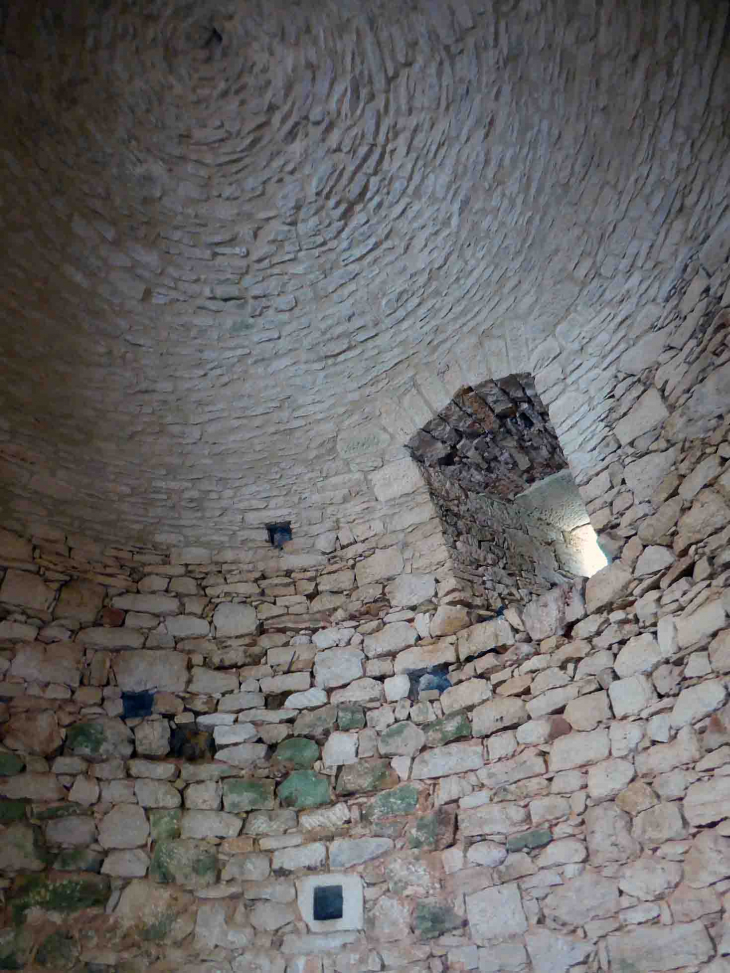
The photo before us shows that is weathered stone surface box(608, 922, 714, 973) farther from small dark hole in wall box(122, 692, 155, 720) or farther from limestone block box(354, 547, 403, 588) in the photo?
small dark hole in wall box(122, 692, 155, 720)

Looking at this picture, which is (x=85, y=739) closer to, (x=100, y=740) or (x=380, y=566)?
(x=100, y=740)

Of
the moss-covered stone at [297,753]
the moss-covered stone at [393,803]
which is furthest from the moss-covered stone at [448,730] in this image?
the moss-covered stone at [297,753]

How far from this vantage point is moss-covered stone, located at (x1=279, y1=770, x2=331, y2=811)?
4.26 meters

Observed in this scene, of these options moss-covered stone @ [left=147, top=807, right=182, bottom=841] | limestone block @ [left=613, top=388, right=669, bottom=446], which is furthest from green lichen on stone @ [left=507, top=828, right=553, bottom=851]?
limestone block @ [left=613, top=388, right=669, bottom=446]

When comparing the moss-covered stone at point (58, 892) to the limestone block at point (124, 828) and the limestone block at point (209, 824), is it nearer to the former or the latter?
the limestone block at point (124, 828)

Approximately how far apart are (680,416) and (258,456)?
266 cm

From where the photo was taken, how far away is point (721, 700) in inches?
122

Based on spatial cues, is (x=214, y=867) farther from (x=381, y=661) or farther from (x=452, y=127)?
(x=452, y=127)

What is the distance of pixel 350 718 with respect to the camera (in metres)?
4.43

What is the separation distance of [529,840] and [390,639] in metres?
1.38

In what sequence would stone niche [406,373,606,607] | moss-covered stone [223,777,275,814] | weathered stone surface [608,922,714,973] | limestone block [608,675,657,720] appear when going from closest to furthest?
1. weathered stone surface [608,922,714,973]
2. limestone block [608,675,657,720]
3. moss-covered stone [223,777,275,814]
4. stone niche [406,373,606,607]

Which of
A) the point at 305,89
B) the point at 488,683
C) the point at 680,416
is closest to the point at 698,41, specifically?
the point at 680,416

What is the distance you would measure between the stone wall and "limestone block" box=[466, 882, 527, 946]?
0.04 feet

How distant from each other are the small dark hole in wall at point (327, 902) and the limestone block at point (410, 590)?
5.09ft
